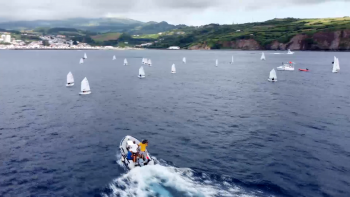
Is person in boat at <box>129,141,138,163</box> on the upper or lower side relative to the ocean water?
upper

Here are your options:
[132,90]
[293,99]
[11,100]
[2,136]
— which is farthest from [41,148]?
[293,99]

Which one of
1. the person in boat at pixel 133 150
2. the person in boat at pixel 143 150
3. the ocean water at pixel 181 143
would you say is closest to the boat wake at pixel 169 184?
the ocean water at pixel 181 143

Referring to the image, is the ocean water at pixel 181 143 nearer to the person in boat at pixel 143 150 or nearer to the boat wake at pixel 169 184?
the boat wake at pixel 169 184

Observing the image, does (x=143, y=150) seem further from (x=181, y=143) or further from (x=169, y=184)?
(x=181, y=143)

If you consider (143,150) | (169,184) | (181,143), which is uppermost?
(143,150)

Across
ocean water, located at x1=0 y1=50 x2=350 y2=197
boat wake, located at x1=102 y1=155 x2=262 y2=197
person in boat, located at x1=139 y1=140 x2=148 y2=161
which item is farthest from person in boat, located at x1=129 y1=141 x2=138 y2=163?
ocean water, located at x1=0 y1=50 x2=350 y2=197

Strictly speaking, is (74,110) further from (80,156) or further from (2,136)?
(80,156)

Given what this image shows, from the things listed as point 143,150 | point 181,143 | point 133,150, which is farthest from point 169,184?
point 181,143

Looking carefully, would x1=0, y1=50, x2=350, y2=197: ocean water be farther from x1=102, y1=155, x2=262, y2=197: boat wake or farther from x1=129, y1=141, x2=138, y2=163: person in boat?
x1=129, y1=141, x2=138, y2=163: person in boat
